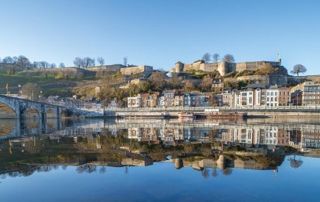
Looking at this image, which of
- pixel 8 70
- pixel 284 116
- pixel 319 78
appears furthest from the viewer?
pixel 8 70

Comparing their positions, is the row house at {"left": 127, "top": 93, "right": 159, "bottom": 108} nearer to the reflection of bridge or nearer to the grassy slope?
the reflection of bridge

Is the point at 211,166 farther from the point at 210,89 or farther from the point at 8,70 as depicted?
the point at 8,70

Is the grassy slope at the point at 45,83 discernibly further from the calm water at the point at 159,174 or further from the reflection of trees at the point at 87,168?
the reflection of trees at the point at 87,168

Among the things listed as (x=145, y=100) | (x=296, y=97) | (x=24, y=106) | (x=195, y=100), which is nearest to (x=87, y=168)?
(x=24, y=106)

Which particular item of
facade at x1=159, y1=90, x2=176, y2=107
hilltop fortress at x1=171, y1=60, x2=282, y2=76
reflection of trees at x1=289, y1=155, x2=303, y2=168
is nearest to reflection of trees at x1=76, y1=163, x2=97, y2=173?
reflection of trees at x1=289, y1=155, x2=303, y2=168

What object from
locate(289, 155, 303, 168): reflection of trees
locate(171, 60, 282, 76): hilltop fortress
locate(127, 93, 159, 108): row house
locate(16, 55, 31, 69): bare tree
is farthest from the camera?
locate(16, 55, 31, 69): bare tree

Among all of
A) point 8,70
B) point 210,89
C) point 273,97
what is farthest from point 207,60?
point 8,70

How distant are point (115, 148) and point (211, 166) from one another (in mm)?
8000

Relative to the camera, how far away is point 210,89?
361ft

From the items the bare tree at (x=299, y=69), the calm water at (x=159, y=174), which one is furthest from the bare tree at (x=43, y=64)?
the calm water at (x=159, y=174)

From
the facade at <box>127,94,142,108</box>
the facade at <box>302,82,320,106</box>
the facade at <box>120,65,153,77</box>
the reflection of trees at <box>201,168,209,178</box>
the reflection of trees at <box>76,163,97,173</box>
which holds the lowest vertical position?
the reflection of trees at <box>76,163,97,173</box>

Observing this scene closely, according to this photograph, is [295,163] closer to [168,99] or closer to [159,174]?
[159,174]

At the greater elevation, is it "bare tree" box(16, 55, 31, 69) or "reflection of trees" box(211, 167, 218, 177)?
"bare tree" box(16, 55, 31, 69)

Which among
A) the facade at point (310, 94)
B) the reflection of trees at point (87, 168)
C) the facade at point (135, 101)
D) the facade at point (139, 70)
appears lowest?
the reflection of trees at point (87, 168)
